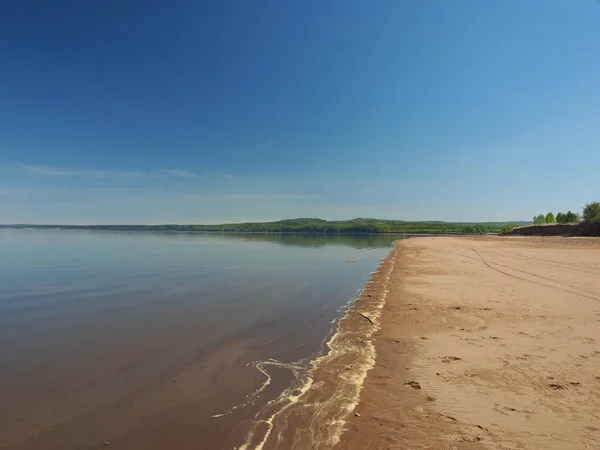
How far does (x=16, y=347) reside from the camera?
923 centimetres

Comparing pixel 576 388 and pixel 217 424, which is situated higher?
pixel 576 388

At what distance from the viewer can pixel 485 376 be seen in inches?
271

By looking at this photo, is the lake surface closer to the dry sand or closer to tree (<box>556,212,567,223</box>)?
the dry sand

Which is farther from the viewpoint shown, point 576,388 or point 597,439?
point 576,388

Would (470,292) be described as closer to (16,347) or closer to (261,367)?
(261,367)

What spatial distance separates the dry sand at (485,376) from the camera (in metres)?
4.96

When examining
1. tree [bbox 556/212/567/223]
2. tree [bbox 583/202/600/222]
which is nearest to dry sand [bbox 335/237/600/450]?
tree [bbox 583/202/600/222]

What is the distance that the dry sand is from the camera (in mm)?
4961

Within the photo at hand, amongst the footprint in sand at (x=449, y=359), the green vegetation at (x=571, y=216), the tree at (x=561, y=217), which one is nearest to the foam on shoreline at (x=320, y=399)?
the footprint in sand at (x=449, y=359)

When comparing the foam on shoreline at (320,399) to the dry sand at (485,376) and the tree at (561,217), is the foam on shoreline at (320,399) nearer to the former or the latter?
the dry sand at (485,376)

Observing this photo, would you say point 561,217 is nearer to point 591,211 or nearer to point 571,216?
point 571,216

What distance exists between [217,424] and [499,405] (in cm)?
485

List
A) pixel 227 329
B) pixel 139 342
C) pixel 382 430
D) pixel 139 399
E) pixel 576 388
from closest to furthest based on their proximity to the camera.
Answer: pixel 382 430 < pixel 576 388 < pixel 139 399 < pixel 139 342 < pixel 227 329

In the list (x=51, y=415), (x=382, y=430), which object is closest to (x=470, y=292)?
(x=382, y=430)
